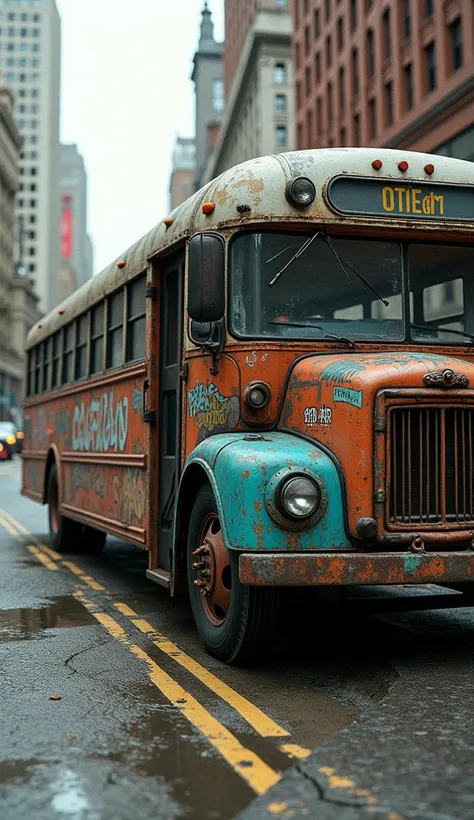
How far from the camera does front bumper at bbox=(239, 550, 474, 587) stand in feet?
17.1

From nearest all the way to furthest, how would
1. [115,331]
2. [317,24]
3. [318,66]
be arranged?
1. [115,331]
2. [317,24]
3. [318,66]

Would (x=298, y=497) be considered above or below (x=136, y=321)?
below

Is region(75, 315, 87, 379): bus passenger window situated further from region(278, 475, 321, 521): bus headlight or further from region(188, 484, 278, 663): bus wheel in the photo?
region(278, 475, 321, 521): bus headlight

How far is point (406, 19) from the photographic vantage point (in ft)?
121

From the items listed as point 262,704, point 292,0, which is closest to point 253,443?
point 262,704

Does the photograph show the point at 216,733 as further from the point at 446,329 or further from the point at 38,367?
the point at 38,367

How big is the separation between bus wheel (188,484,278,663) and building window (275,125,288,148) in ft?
219

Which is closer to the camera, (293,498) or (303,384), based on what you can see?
(293,498)

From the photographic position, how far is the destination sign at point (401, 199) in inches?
247

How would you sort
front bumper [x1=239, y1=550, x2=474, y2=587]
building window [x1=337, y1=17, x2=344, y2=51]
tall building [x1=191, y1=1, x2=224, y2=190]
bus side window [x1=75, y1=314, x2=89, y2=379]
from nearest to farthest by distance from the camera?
front bumper [x1=239, y1=550, x2=474, y2=587] < bus side window [x1=75, y1=314, x2=89, y2=379] < building window [x1=337, y1=17, x2=344, y2=51] < tall building [x1=191, y1=1, x2=224, y2=190]

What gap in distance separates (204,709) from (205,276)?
2.51 metres

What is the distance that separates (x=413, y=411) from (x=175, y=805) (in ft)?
8.50

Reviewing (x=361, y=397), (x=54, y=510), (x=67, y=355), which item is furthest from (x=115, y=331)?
(x=361, y=397)

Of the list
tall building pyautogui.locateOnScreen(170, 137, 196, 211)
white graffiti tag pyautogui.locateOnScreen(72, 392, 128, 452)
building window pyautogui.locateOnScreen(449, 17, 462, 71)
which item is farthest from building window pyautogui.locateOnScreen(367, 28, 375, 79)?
tall building pyautogui.locateOnScreen(170, 137, 196, 211)
